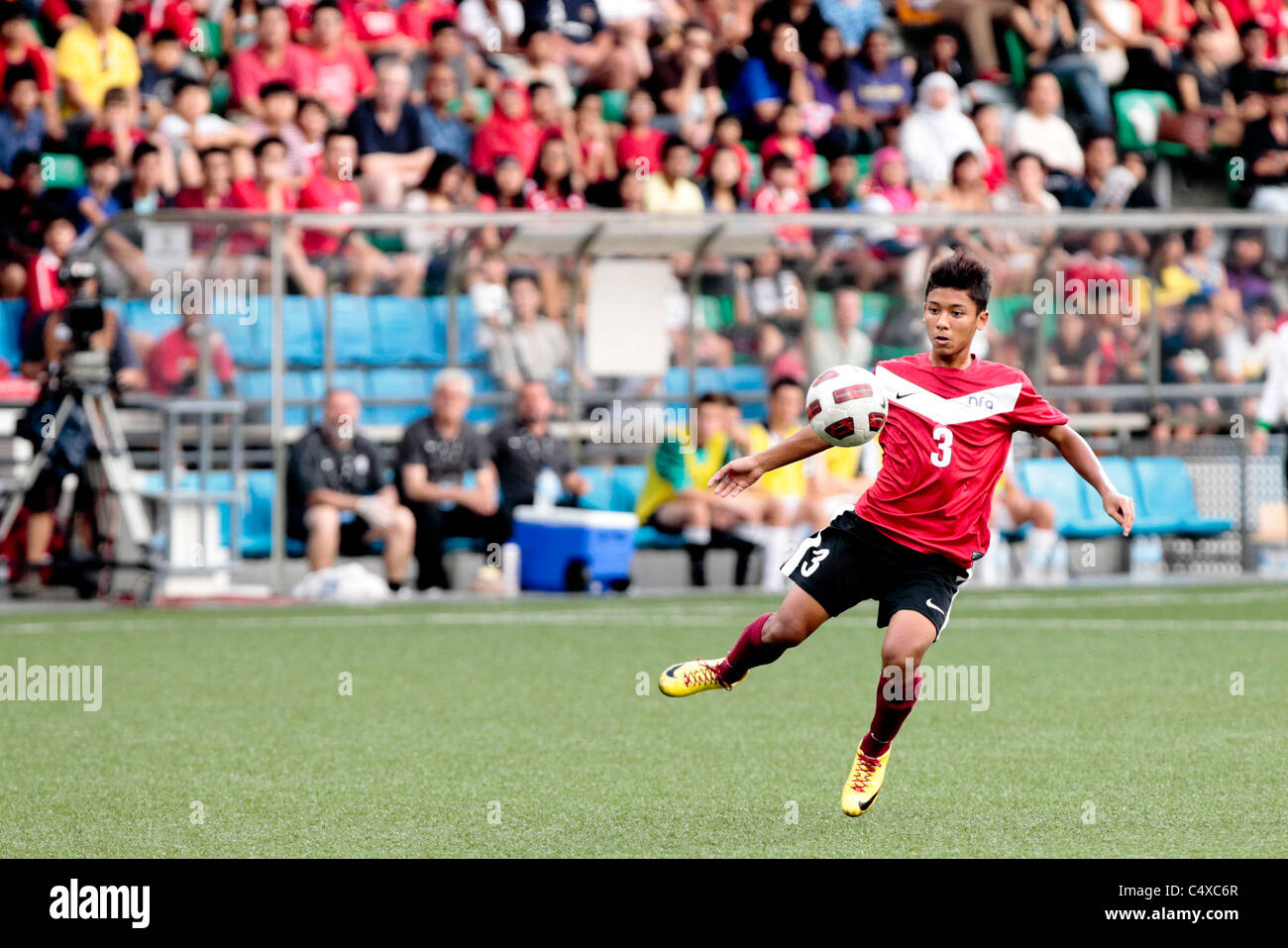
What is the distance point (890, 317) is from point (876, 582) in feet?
30.1

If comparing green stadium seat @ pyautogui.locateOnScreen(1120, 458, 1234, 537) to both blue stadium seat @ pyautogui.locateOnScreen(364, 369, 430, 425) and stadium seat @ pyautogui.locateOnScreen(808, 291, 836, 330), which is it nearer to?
stadium seat @ pyautogui.locateOnScreen(808, 291, 836, 330)

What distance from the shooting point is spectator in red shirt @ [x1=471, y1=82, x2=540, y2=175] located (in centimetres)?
1686

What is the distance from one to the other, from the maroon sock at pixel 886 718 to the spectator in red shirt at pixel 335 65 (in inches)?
446

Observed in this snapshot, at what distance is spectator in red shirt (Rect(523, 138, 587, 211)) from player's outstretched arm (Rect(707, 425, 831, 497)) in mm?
10131

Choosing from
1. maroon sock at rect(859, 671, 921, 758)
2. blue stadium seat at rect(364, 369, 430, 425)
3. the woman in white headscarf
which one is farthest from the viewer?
the woman in white headscarf

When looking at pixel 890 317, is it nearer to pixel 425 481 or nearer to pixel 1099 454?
pixel 1099 454

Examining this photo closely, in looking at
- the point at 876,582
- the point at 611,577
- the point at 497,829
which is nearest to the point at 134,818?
the point at 497,829

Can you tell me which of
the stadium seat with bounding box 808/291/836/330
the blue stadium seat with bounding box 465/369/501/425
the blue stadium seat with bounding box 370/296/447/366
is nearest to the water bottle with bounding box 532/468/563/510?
the blue stadium seat with bounding box 465/369/501/425

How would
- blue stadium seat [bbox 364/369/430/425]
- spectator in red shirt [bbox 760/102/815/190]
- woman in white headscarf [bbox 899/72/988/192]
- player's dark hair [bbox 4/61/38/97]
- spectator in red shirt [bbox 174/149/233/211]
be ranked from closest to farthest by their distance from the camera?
1. blue stadium seat [bbox 364/369/430/425]
2. spectator in red shirt [bbox 174/149/233/211]
3. player's dark hair [bbox 4/61/38/97]
4. spectator in red shirt [bbox 760/102/815/190]
5. woman in white headscarf [bbox 899/72/988/192]

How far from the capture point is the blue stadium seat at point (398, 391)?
14.7 m

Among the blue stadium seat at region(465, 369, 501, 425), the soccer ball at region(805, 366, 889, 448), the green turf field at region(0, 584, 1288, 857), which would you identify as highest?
the blue stadium seat at region(465, 369, 501, 425)

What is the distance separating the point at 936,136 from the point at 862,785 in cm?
1296

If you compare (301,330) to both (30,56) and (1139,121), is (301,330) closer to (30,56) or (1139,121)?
(30,56)

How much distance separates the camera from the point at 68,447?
1307cm
